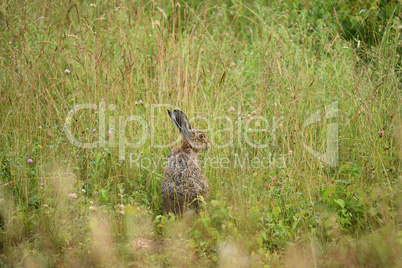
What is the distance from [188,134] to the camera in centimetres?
430

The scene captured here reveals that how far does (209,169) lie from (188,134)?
0.45 metres

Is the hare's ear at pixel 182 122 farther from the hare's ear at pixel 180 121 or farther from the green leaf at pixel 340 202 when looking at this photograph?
the green leaf at pixel 340 202

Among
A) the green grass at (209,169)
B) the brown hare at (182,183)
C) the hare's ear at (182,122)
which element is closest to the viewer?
the green grass at (209,169)

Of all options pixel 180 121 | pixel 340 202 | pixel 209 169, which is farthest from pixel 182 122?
pixel 340 202

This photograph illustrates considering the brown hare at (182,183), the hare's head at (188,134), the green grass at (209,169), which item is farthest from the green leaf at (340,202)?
the hare's head at (188,134)

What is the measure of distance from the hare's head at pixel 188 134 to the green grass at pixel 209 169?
0.14 metres

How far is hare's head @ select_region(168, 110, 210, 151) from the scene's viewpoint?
4.24 metres

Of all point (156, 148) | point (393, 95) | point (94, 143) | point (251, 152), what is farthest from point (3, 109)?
point (393, 95)

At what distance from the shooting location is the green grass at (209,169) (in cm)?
317

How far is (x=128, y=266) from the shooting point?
10.2ft

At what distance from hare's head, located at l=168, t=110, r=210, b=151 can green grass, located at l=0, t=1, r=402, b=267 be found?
0.46 ft

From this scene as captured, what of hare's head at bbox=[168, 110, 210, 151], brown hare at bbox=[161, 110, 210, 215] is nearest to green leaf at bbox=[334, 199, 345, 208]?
brown hare at bbox=[161, 110, 210, 215]

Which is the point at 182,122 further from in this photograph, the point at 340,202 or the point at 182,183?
the point at 340,202

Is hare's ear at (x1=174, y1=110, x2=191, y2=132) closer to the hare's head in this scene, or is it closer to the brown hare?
the hare's head
